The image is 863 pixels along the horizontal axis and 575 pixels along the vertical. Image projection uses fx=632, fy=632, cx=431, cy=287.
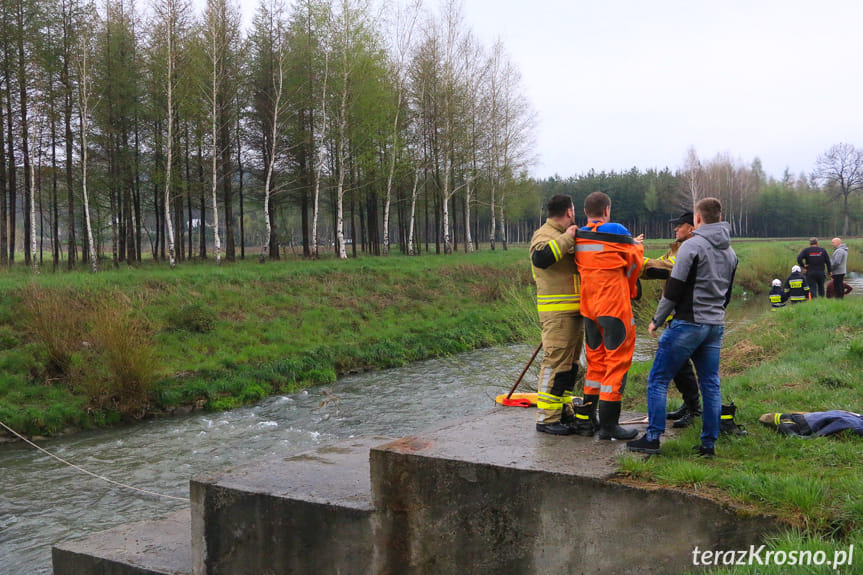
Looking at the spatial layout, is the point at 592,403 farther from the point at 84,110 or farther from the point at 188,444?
the point at 84,110

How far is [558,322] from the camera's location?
5.70 meters

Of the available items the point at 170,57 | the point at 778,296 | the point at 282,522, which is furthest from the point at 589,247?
the point at 170,57

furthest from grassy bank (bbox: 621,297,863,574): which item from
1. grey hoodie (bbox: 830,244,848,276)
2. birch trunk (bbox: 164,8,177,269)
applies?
birch trunk (bbox: 164,8,177,269)

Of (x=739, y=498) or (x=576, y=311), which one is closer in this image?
(x=739, y=498)

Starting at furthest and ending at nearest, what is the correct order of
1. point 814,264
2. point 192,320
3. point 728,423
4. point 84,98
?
point 84,98
point 192,320
point 814,264
point 728,423

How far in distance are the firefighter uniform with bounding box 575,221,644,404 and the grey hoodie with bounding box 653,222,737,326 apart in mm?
382

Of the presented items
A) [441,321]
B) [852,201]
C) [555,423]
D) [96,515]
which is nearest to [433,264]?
[441,321]

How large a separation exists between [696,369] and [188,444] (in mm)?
10221

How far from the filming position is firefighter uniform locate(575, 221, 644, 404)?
5297 mm

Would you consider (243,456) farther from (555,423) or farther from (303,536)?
(555,423)

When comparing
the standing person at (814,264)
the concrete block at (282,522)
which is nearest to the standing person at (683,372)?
the concrete block at (282,522)

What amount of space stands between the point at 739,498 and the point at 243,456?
30.5 feet

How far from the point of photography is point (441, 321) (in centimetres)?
2472

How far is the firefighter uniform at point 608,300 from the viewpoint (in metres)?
5.30
